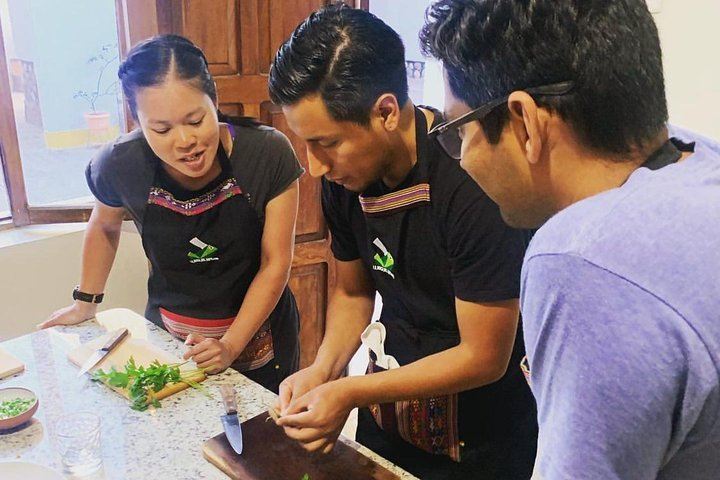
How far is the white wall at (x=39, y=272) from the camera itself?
2104mm

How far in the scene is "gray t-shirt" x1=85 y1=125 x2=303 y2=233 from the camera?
4.95 ft

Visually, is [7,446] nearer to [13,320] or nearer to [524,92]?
[524,92]

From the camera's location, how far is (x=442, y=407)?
122 cm

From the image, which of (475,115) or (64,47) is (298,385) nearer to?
(475,115)

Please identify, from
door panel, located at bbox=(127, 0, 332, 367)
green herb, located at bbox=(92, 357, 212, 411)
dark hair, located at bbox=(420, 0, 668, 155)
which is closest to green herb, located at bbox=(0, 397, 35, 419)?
green herb, located at bbox=(92, 357, 212, 411)

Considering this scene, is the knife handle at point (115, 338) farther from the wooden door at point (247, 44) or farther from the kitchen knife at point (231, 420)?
the wooden door at point (247, 44)

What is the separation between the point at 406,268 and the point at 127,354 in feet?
1.99

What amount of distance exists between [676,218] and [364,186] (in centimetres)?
69

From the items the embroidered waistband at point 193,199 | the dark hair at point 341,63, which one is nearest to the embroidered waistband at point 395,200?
the dark hair at point 341,63

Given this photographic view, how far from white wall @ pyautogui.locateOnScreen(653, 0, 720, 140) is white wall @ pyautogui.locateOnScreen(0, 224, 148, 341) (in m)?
1.79

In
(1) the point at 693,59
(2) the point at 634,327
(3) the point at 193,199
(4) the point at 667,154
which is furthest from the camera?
(1) the point at 693,59

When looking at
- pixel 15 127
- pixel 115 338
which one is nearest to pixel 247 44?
pixel 15 127

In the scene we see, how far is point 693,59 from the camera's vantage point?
1.87 meters

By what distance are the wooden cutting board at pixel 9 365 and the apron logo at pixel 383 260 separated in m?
0.74
